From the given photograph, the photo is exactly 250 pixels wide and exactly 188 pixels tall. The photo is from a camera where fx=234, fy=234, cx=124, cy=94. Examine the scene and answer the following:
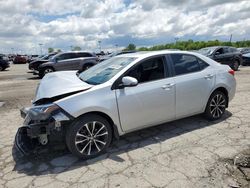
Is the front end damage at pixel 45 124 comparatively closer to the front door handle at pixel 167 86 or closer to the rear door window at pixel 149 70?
the rear door window at pixel 149 70

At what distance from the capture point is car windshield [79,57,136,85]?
4008 millimetres

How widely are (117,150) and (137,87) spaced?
1.13 metres

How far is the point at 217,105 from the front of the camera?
5.17m

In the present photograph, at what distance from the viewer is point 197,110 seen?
4840 millimetres

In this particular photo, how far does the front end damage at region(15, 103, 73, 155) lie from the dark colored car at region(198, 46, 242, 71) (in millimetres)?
11833

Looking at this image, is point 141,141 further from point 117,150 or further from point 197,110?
point 197,110

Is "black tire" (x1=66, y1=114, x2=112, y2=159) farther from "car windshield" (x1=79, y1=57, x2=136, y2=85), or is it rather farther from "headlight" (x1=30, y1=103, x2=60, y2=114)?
"car windshield" (x1=79, y1=57, x2=136, y2=85)

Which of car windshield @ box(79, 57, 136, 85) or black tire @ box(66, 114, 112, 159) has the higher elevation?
car windshield @ box(79, 57, 136, 85)

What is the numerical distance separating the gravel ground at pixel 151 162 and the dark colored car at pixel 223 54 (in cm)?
955

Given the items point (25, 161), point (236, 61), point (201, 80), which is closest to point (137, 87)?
point (201, 80)

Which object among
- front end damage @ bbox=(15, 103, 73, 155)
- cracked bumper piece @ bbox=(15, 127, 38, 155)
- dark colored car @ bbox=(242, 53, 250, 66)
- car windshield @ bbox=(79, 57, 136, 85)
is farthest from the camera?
dark colored car @ bbox=(242, 53, 250, 66)

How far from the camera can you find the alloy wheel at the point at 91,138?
360 cm

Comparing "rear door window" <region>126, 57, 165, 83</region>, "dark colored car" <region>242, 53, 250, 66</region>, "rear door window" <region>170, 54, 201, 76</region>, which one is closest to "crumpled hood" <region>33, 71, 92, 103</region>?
"rear door window" <region>126, 57, 165, 83</region>

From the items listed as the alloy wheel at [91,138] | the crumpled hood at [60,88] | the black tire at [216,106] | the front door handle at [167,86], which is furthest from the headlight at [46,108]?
the black tire at [216,106]
